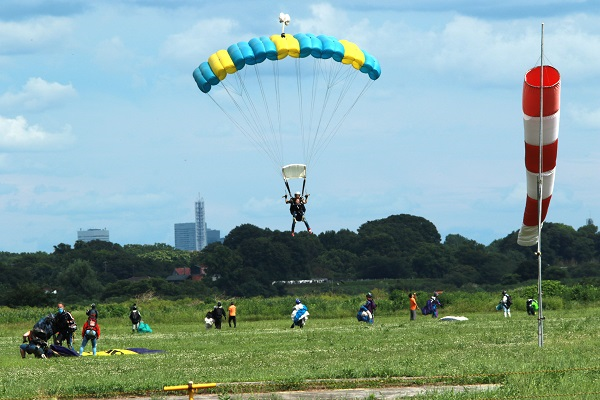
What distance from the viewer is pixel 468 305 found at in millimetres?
51406

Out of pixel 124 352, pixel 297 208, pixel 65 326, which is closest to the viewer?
pixel 124 352

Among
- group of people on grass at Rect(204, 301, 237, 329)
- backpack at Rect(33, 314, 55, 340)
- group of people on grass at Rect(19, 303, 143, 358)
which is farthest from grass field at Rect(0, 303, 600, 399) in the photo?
group of people on grass at Rect(204, 301, 237, 329)

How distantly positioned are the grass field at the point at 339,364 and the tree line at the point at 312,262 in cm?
7106

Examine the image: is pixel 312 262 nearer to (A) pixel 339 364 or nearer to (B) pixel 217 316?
(B) pixel 217 316

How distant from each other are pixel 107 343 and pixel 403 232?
12332cm

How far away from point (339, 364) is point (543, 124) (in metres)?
6.36

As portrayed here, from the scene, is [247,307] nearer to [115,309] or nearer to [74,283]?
[115,309]

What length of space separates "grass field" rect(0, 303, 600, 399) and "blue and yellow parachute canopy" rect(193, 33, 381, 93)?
804 cm

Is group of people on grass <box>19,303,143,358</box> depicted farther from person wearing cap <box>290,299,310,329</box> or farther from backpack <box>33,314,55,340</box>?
person wearing cap <box>290,299,310,329</box>

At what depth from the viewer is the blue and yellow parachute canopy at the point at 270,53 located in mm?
30766

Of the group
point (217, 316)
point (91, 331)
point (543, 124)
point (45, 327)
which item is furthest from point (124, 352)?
point (217, 316)

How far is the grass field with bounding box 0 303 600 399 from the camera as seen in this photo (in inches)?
648

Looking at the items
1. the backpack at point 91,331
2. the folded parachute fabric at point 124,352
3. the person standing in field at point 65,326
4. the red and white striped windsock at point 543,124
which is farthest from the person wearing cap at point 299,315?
the red and white striped windsock at point 543,124

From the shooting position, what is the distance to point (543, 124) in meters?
21.0
